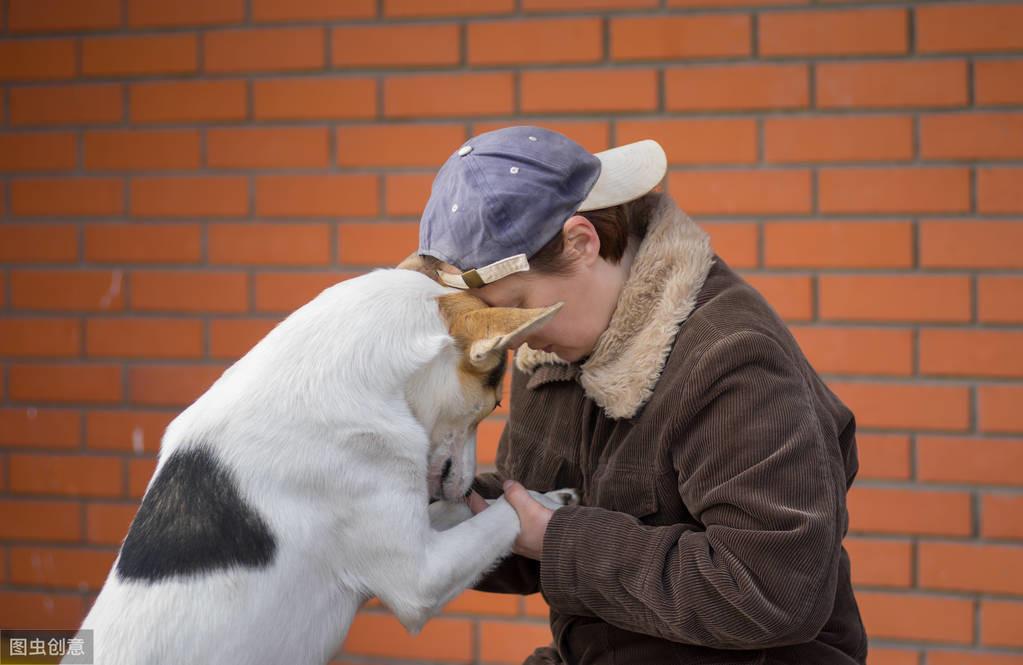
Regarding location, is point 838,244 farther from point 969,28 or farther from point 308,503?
point 308,503

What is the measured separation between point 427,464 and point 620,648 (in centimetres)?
58

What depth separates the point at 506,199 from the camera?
210cm

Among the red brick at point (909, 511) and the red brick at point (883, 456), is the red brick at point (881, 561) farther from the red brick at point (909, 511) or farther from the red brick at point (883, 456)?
the red brick at point (883, 456)

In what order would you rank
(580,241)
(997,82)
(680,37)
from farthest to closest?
(680,37), (997,82), (580,241)

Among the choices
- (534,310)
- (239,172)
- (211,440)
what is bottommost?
(211,440)

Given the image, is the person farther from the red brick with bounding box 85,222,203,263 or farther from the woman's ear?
the red brick with bounding box 85,222,203,263

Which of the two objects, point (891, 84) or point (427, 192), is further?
point (427, 192)

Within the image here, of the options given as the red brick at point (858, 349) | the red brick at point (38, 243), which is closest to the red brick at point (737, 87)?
the red brick at point (858, 349)

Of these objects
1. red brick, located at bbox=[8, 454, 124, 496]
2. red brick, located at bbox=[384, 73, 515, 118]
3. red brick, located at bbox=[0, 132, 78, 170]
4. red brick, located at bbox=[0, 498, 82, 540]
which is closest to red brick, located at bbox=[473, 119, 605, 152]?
red brick, located at bbox=[384, 73, 515, 118]

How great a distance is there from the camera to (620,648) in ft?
7.47

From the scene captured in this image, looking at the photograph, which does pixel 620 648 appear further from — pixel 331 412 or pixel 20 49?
pixel 20 49

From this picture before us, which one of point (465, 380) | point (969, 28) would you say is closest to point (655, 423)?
point (465, 380)

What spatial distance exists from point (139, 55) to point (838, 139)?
2.51m

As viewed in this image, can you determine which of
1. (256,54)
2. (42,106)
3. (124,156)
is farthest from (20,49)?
(256,54)
